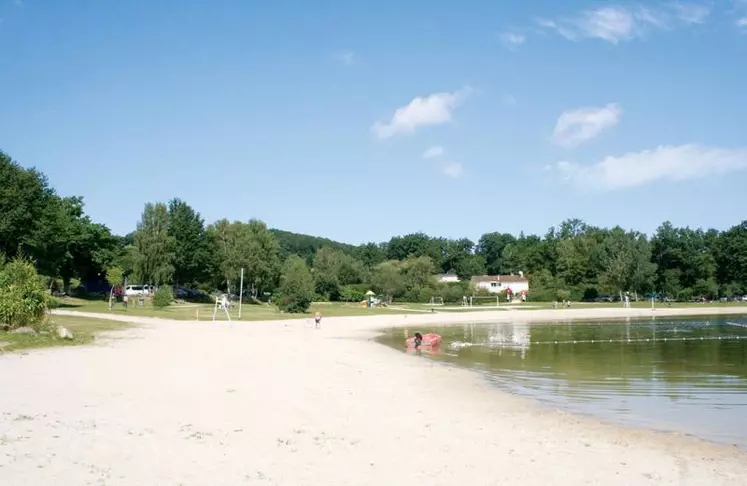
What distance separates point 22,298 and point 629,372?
23772 millimetres

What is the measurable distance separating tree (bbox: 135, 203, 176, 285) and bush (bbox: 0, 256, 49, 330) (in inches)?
1939

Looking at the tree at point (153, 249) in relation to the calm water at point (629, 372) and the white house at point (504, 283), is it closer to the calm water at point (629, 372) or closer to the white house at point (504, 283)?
the calm water at point (629, 372)

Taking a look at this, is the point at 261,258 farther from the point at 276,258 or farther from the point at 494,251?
the point at 494,251

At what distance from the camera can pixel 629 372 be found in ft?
73.8

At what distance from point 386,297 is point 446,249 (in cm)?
8845

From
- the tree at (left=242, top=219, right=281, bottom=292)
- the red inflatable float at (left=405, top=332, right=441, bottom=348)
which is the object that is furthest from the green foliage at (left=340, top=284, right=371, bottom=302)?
the red inflatable float at (left=405, top=332, right=441, bottom=348)

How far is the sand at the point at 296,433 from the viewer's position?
8500 millimetres

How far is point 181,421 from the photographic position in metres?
11.4

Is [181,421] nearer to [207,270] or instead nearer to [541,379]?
[541,379]

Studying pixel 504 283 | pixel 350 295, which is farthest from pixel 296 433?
pixel 504 283

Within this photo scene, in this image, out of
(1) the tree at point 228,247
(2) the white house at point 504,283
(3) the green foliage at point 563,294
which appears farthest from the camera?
(2) the white house at point 504,283

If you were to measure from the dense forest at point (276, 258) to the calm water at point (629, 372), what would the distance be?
98.6 feet

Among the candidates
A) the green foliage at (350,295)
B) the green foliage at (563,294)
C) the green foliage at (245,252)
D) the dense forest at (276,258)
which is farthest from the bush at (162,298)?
the green foliage at (563,294)

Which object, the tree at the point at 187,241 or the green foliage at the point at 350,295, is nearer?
the tree at the point at 187,241
